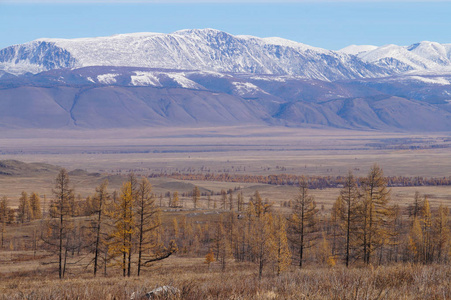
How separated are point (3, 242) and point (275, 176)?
419ft

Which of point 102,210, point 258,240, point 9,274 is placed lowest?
point 9,274

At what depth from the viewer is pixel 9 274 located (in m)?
38.8

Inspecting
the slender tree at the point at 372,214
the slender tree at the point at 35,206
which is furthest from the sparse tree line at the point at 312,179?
the slender tree at the point at 372,214

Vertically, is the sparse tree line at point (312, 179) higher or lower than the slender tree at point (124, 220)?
lower

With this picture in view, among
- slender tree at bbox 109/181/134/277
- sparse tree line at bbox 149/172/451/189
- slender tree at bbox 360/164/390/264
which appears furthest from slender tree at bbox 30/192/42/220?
sparse tree line at bbox 149/172/451/189

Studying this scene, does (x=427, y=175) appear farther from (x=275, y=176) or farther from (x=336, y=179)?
(x=275, y=176)

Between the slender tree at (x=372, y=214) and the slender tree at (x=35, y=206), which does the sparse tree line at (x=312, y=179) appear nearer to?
the slender tree at (x=35, y=206)

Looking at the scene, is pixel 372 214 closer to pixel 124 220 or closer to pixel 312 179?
pixel 124 220

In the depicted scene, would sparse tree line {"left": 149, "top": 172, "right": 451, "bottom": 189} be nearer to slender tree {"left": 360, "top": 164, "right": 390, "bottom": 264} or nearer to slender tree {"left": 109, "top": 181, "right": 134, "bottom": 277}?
slender tree {"left": 360, "top": 164, "right": 390, "bottom": 264}

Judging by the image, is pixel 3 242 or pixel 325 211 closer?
pixel 3 242

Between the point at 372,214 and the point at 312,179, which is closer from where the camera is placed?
the point at 372,214

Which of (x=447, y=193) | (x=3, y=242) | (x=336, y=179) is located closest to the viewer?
(x=3, y=242)

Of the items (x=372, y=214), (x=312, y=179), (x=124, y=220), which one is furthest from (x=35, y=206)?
(x=312, y=179)

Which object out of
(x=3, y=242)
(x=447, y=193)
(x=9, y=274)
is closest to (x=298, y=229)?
(x=9, y=274)
